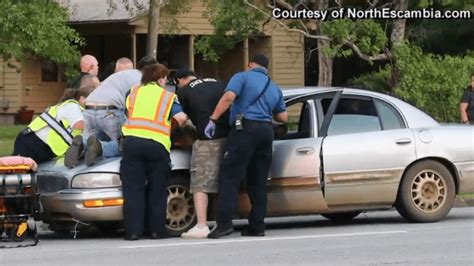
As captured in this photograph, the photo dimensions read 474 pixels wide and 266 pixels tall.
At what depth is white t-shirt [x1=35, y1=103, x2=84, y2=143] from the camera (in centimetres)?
1236

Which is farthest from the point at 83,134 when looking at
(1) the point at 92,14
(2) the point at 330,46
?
(1) the point at 92,14

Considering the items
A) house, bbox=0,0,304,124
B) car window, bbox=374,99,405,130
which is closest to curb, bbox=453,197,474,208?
car window, bbox=374,99,405,130

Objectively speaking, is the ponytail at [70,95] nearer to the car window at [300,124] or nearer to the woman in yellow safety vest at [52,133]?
the woman in yellow safety vest at [52,133]

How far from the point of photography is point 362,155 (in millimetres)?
12289

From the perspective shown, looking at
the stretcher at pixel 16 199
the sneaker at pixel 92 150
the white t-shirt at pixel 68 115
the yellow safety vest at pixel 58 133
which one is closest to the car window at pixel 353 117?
the sneaker at pixel 92 150

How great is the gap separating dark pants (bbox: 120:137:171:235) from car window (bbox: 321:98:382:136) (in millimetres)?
1942

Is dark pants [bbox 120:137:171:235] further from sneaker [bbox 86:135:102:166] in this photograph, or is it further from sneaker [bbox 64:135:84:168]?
sneaker [bbox 64:135:84:168]

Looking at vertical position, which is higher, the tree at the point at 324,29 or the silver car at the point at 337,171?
the tree at the point at 324,29

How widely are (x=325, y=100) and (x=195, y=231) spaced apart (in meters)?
2.13

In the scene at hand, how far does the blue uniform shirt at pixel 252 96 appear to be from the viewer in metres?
11.7

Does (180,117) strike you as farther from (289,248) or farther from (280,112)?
(289,248)

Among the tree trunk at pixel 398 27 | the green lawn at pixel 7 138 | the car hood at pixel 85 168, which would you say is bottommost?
the green lawn at pixel 7 138

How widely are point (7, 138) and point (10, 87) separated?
7.11 metres

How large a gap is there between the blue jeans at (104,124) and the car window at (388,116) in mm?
2774
